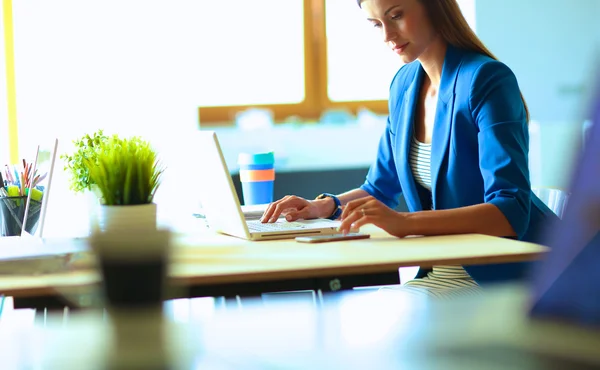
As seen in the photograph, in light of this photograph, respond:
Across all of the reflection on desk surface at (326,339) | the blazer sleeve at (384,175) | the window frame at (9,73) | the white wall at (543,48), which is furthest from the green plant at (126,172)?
the white wall at (543,48)

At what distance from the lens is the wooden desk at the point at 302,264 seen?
1.58 m

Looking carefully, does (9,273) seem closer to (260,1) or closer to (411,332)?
(411,332)

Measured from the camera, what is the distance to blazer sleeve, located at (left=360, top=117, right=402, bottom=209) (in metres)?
2.70

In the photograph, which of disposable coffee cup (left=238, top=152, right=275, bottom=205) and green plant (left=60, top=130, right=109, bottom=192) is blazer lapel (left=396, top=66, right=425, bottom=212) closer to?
disposable coffee cup (left=238, top=152, right=275, bottom=205)

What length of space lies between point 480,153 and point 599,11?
417 centimetres

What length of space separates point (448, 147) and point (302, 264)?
78 centimetres

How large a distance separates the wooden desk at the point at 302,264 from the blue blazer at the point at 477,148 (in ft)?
0.67

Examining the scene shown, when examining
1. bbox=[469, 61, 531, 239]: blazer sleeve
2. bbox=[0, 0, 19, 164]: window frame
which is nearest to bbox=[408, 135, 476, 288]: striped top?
bbox=[469, 61, 531, 239]: blazer sleeve

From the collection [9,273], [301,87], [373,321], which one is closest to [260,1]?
[301,87]

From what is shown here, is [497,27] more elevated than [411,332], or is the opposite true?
[497,27]

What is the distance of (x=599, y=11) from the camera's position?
5883 mm

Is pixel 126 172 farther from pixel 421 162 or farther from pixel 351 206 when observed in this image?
pixel 421 162

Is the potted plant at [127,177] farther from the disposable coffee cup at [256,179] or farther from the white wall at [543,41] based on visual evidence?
the white wall at [543,41]

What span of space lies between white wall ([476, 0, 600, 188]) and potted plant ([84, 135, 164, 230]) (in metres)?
4.02
